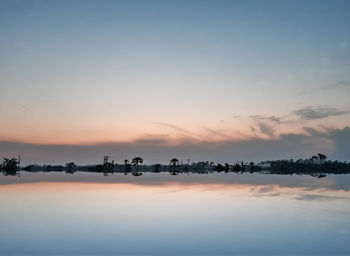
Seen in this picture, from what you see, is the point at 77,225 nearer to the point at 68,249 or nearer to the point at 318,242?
the point at 68,249

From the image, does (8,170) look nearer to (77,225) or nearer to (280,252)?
(77,225)

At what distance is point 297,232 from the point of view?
1978 centimetres

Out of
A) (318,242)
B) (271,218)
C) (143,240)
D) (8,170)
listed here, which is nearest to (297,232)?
(318,242)

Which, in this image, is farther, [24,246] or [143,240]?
[143,240]

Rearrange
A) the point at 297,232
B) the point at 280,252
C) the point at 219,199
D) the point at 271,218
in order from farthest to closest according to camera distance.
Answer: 1. the point at 219,199
2. the point at 271,218
3. the point at 297,232
4. the point at 280,252

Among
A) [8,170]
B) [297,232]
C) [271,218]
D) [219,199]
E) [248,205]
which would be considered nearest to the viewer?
[297,232]

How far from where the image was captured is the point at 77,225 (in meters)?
21.0

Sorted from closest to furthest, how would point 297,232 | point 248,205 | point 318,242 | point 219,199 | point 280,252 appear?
1. point 280,252
2. point 318,242
3. point 297,232
4. point 248,205
5. point 219,199

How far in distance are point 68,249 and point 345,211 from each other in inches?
824

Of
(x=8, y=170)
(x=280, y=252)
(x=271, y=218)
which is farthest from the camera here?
(x=8, y=170)

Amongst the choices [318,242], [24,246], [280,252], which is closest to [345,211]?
[318,242]

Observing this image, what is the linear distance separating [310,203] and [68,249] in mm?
22798

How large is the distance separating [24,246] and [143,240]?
547 cm

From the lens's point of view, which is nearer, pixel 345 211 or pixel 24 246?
pixel 24 246
